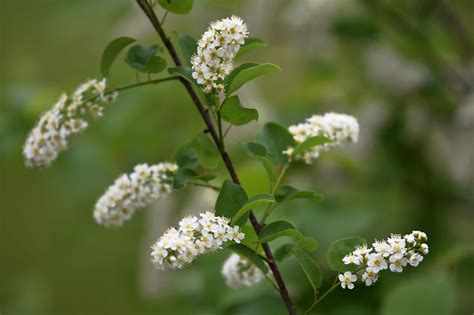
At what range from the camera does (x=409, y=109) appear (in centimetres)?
230

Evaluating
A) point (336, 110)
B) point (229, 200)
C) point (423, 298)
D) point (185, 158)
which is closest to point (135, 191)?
point (185, 158)

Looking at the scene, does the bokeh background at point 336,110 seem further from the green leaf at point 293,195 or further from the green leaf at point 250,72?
the green leaf at point 250,72

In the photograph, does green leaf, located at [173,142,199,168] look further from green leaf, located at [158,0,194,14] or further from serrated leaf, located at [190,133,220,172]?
green leaf, located at [158,0,194,14]

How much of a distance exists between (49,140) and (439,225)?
1.44 metres

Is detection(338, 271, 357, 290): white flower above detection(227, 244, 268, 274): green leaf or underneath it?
underneath

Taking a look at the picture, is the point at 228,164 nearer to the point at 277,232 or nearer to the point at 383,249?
the point at 277,232

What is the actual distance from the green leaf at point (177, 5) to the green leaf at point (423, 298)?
2.18 feet

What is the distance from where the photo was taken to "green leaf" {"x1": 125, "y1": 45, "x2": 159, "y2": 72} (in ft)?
3.35

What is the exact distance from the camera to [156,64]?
3.31 feet

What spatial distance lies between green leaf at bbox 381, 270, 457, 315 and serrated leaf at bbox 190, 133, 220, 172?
516mm

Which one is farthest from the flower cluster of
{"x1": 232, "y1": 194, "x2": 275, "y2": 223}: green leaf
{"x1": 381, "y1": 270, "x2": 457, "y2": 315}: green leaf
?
{"x1": 381, "y1": 270, "x2": 457, "y2": 315}: green leaf

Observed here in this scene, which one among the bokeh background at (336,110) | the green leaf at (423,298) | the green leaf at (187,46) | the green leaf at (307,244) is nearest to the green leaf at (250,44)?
the green leaf at (187,46)

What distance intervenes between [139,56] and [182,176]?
0.17 metres

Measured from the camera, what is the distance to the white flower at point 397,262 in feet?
2.73
